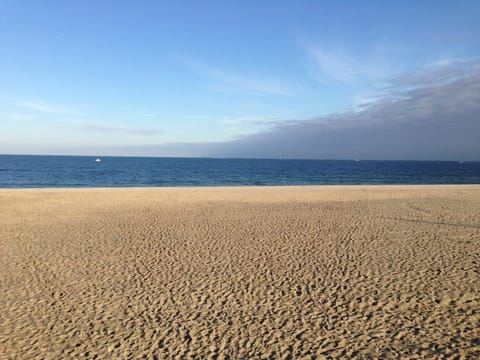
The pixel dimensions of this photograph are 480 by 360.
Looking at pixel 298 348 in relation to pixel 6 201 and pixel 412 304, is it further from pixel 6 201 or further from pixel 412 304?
pixel 6 201

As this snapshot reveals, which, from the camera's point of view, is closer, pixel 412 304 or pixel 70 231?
pixel 412 304

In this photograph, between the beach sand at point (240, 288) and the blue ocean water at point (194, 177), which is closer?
the beach sand at point (240, 288)

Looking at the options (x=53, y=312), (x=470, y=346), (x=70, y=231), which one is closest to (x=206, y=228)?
(x=70, y=231)

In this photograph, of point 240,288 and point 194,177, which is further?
point 194,177

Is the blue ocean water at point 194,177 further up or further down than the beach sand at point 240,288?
further up

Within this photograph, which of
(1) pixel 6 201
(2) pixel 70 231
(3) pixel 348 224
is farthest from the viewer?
(1) pixel 6 201

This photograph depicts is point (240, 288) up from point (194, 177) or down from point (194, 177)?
down

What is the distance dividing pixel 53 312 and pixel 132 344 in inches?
93.4

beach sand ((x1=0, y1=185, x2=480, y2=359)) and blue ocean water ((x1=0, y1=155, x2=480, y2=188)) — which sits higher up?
blue ocean water ((x1=0, y1=155, x2=480, y2=188))

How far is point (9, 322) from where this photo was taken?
20.1ft

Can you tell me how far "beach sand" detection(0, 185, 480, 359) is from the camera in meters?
5.43

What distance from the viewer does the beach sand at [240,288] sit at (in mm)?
5434

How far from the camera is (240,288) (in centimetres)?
764

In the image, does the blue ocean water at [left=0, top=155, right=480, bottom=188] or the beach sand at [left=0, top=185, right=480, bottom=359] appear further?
the blue ocean water at [left=0, top=155, right=480, bottom=188]
